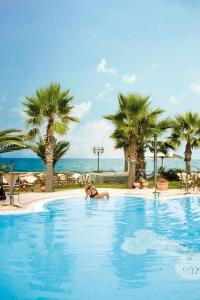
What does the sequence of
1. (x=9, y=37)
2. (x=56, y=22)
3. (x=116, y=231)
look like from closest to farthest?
(x=116, y=231), (x=56, y=22), (x=9, y=37)

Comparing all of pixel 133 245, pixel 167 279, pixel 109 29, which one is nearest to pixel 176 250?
pixel 133 245

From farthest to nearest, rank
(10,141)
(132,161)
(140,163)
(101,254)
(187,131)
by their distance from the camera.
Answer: (187,131), (140,163), (132,161), (10,141), (101,254)

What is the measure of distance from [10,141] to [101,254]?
9.01 m

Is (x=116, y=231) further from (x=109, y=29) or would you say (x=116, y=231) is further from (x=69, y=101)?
(x=109, y=29)

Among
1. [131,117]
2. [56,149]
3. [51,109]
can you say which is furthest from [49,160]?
[131,117]

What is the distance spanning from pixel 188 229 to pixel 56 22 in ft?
126

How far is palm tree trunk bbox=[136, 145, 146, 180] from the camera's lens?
26.7m

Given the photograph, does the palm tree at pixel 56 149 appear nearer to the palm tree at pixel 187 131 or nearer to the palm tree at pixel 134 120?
the palm tree at pixel 134 120

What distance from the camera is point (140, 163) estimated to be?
26750 millimetres

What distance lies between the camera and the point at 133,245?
11.0m

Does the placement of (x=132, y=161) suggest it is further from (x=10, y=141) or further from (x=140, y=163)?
(x=10, y=141)

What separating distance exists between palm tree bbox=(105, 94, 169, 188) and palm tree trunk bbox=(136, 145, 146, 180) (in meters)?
1.86

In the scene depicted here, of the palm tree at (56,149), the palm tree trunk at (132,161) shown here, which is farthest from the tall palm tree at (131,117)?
the palm tree at (56,149)

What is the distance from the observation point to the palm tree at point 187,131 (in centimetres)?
2948
